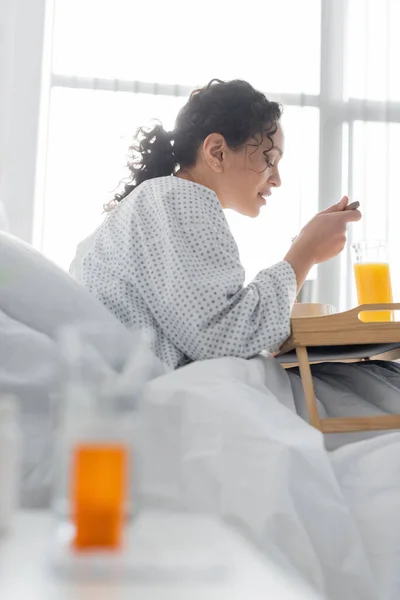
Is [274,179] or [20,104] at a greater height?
[20,104]

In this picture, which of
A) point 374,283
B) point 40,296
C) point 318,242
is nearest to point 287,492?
point 40,296

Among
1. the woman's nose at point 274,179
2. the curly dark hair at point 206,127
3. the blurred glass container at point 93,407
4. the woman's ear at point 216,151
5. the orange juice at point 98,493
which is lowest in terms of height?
the orange juice at point 98,493

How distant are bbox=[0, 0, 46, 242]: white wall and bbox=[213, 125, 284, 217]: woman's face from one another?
56.6 inches

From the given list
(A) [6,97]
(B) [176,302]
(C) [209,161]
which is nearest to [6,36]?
(A) [6,97]

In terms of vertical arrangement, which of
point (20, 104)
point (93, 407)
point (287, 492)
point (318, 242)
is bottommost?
point (287, 492)

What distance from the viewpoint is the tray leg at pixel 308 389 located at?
979 millimetres

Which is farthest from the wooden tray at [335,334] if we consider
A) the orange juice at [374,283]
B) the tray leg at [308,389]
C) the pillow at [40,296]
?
the orange juice at [374,283]

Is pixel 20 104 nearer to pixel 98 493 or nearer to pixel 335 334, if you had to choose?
pixel 335 334

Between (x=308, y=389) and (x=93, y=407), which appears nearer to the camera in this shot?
(x=93, y=407)

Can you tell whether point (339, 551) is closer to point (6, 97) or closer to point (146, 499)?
point (146, 499)

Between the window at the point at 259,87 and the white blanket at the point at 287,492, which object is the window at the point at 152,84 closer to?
the window at the point at 259,87

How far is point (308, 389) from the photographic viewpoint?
1012 mm

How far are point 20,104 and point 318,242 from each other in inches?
73.3

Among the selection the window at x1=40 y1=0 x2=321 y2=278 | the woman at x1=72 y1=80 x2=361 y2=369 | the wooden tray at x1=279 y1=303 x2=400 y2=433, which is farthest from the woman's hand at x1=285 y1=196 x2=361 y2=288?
the window at x1=40 y1=0 x2=321 y2=278
